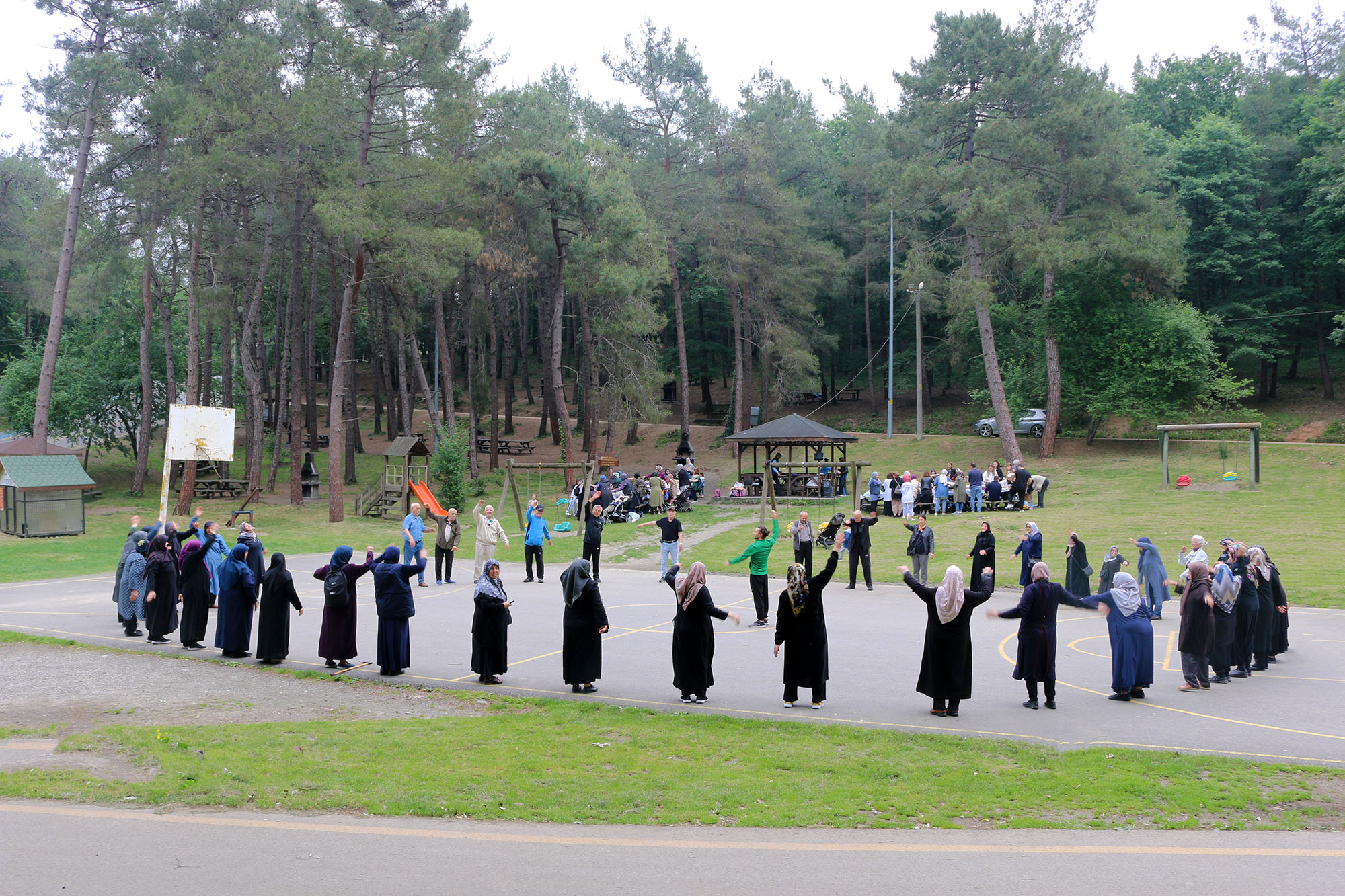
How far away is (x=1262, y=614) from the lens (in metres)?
12.0

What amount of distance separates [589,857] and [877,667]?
6.50 metres

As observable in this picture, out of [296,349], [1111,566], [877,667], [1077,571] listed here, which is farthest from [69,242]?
[1111,566]

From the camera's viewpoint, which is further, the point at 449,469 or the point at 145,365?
the point at 145,365

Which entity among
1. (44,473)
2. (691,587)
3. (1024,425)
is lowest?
(691,587)

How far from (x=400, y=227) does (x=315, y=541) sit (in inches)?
393

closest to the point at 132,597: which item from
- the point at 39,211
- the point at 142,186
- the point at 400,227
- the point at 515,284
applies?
the point at 400,227

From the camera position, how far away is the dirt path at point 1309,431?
127 ft

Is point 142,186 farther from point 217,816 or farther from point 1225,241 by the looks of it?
point 1225,241

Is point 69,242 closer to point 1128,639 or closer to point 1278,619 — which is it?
point 1128,639

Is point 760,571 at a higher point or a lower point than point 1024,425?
lower

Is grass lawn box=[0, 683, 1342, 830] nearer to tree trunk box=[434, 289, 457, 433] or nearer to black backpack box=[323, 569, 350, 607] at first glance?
black backpack box=[323, 569, 350, 607]

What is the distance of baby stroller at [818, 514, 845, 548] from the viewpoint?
22.5 metres

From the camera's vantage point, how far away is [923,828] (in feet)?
22.1

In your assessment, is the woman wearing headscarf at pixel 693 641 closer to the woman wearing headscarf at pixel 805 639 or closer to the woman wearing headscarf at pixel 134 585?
the woman wearing headscarf at pixel 805 639
